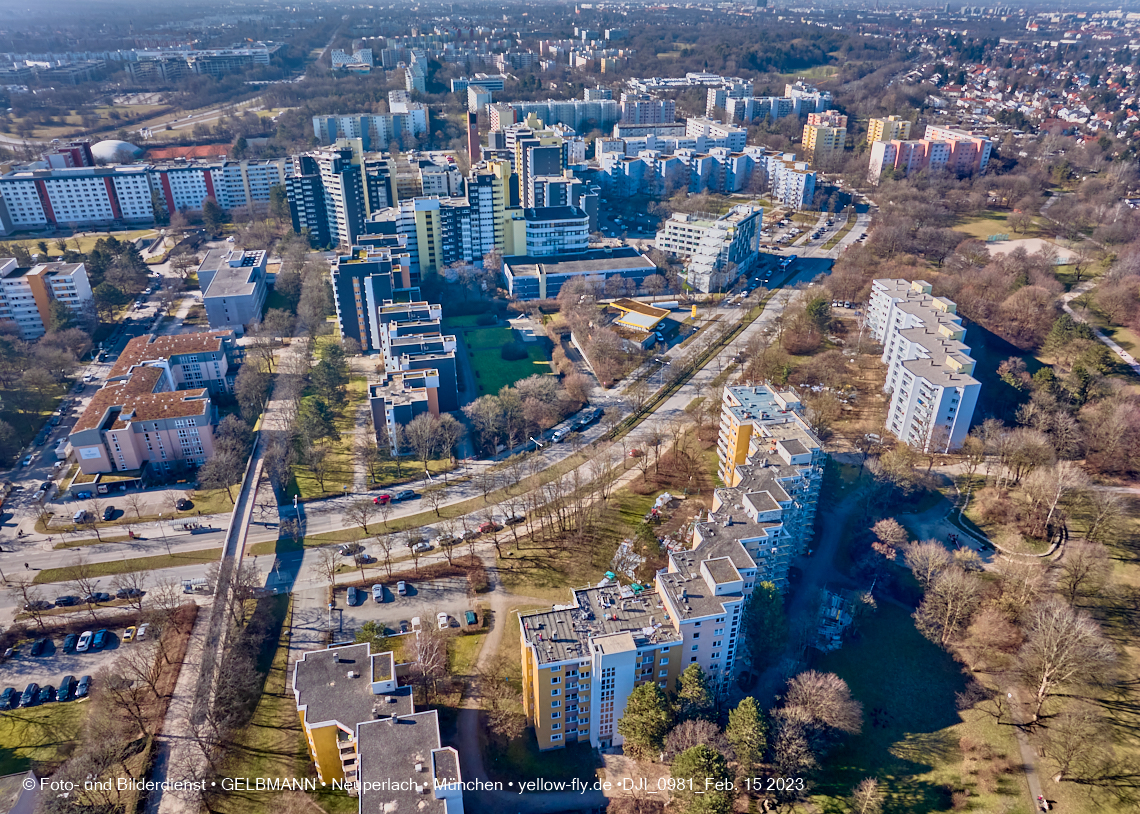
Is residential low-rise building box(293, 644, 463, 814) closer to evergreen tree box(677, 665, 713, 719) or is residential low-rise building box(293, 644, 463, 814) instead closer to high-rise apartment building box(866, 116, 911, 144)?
evergreen tree box(677, 665, 713, 719)

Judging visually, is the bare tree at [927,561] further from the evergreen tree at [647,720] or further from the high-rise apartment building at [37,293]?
the high-rise apartment building at [37,293]

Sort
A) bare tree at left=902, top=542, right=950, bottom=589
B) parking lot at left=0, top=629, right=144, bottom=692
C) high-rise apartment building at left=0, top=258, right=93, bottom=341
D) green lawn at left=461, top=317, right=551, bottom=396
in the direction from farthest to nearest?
high-rise apartment building at left=0, top=258, right=93, bottom=341 < green lawn at left=461, top=317, right=551, bottom=396 < bare tree at left=902, top=542, right=950, bottom=589 < parking lot at left=0, top=629, right=144, bottom=692

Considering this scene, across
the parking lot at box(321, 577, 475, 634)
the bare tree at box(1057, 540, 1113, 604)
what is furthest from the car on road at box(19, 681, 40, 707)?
the bare tree at box(1057, 540, 1113, 604)

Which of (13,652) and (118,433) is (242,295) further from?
(13,652)

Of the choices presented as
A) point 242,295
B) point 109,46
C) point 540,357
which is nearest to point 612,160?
point 540,357

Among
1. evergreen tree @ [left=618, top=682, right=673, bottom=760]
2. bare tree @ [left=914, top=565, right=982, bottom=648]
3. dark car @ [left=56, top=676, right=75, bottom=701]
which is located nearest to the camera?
evergreen tree @ [left=618, top=682, right=673, bottom=760]

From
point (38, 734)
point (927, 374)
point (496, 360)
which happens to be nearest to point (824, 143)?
point (927, 374)

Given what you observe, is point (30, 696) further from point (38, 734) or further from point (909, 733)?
point (909, 733)
